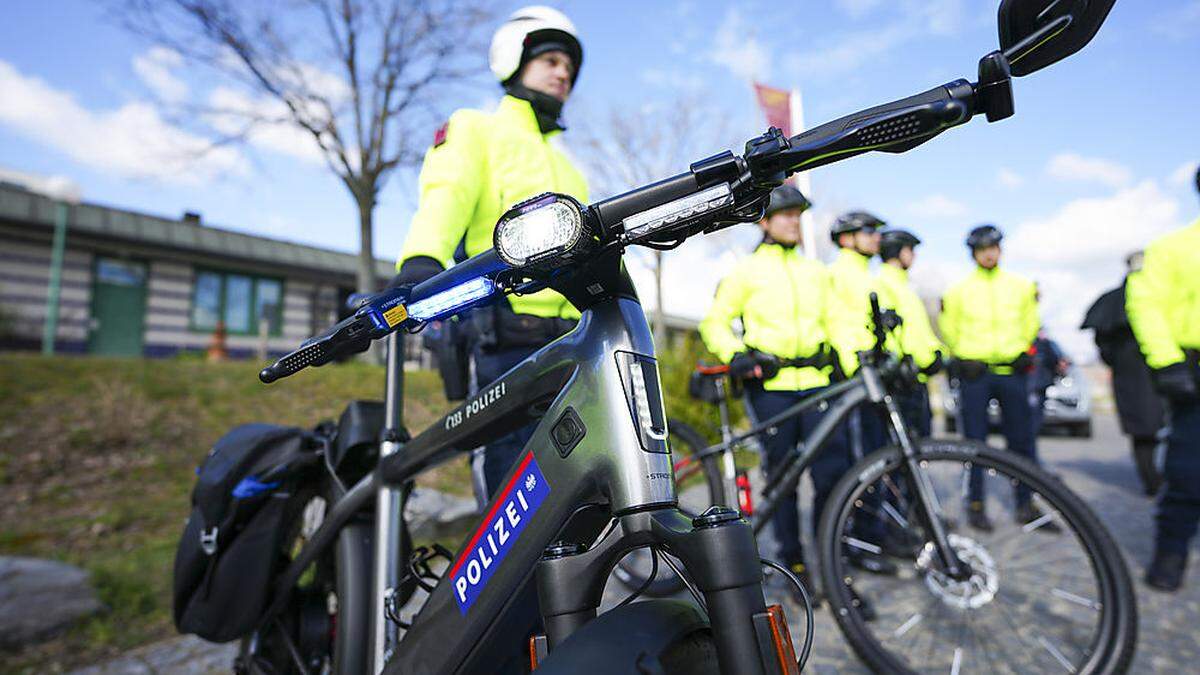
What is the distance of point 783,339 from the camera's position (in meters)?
3.79

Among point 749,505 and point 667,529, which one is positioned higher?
point 667,529

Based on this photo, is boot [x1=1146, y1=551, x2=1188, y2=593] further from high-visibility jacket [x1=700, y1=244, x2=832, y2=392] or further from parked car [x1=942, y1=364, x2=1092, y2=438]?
parked car [x1=942, y1=364, x2=1092, y2=438]

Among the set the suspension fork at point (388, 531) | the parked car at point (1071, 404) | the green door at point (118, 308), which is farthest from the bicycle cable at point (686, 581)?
the green door at point (118, 308)

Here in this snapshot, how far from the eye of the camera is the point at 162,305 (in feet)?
52.5

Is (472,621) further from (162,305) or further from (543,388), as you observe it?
(162,305)

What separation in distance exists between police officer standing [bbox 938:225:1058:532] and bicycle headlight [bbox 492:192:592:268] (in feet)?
16.0

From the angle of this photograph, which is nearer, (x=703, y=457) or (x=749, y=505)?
(x=749, y=505)

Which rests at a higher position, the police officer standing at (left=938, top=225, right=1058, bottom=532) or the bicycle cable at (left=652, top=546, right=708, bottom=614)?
the police officer standing at (left=938, top=225, right=1058, bottom=532)

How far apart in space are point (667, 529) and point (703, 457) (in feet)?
9.97

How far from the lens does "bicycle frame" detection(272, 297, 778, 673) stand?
91 centimetres

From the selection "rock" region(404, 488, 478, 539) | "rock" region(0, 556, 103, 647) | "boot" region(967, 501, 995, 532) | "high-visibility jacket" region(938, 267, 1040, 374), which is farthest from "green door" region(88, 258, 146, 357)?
"boot" region(967, 501, 995, 532)

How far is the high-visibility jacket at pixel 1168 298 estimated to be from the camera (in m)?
3.38

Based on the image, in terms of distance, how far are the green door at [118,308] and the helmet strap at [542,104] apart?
1675 cm

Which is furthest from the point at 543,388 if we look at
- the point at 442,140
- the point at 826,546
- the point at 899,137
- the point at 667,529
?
the point at 826,546
